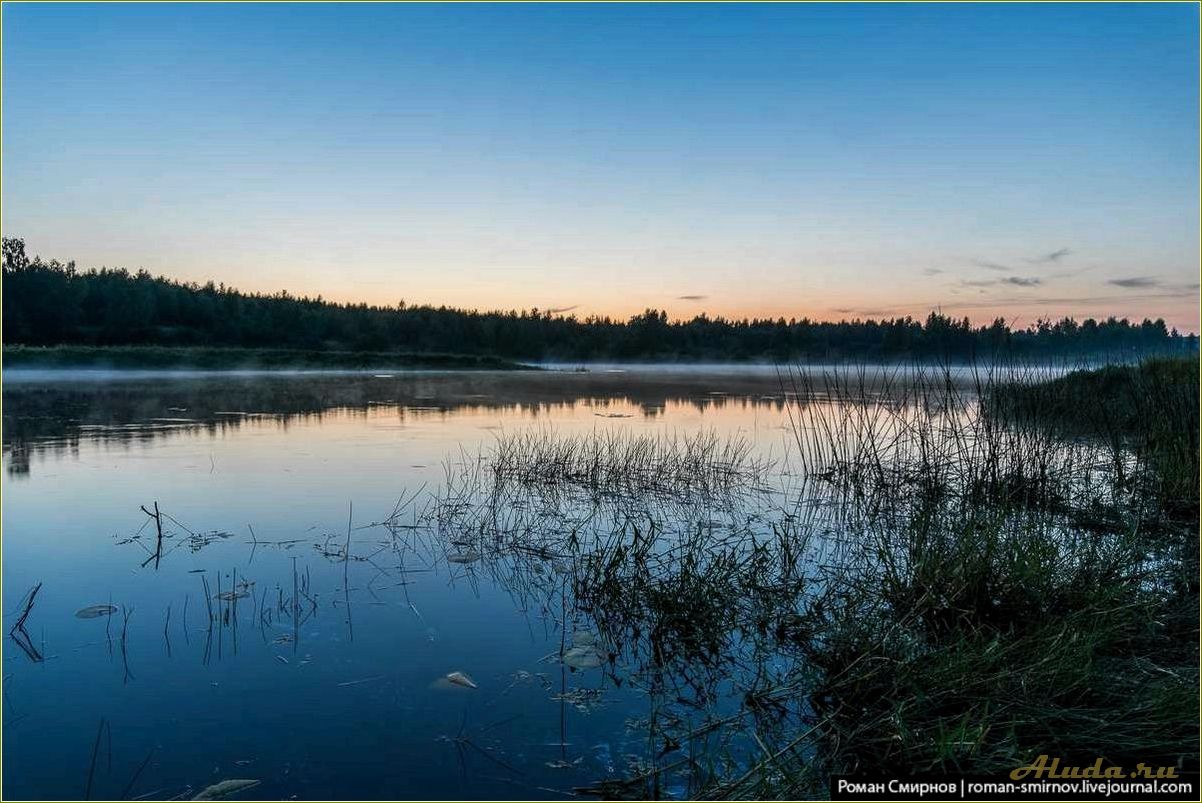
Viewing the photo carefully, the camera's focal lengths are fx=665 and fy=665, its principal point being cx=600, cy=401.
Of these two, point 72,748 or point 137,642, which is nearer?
point 72,748

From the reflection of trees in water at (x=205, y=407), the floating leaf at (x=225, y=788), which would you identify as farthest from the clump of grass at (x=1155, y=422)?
the reflection of trees in water at (x=205, y=407)

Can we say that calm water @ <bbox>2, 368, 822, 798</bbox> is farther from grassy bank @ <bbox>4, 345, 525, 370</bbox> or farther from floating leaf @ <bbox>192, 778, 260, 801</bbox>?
grassy bank @ <bbox>4, 345, 525, 370</bbox>

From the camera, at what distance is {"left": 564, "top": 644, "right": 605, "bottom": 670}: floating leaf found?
4.37m

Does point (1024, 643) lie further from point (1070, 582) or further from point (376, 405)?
point (376, 405)

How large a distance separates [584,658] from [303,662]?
1833 millimetres

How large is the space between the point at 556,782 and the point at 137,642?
10.9ft

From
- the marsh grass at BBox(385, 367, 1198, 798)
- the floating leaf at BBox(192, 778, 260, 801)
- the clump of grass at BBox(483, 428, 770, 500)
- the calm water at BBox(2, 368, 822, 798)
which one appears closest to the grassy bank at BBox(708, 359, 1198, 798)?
the marsh grass at BBox(385, 367, 1198, 798)

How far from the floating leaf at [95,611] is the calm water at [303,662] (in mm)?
61

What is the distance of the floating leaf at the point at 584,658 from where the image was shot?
4.37m

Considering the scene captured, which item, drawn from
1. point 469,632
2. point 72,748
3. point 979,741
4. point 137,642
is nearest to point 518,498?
point 469,632

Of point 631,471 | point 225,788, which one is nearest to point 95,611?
point 225,788

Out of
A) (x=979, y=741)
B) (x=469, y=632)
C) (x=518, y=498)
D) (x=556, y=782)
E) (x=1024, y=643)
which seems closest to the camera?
(x=979, y=741)

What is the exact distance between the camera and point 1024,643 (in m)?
3.76

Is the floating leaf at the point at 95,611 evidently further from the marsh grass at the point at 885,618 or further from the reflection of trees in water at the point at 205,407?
the reflection of trees in water at the point at 205,407
